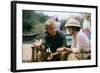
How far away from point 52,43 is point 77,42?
0.70 ft

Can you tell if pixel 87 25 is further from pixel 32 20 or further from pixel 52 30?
pixel 32 20

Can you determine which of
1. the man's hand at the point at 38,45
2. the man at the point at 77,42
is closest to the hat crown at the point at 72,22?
the man at the point at 77,42

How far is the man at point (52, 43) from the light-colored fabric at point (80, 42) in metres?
0.09

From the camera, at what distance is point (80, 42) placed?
1.65 meters

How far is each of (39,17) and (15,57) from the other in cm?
34

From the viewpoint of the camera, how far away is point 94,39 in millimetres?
1694

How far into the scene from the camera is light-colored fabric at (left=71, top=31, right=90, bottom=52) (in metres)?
1.63

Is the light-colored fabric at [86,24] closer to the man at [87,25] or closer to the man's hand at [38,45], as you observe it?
the man at [87,25]

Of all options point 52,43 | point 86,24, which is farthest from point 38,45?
point 86,24

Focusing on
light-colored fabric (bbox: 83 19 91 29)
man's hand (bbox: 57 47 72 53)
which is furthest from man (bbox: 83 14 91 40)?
man's hand (bbox: 57 47 72 53)

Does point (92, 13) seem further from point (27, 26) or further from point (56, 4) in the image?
point (27, 26)

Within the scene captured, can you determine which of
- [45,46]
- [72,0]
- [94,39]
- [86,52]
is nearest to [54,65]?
[45,46]

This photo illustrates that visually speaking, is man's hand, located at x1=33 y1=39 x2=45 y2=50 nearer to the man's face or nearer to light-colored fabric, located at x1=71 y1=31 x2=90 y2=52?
the man's face

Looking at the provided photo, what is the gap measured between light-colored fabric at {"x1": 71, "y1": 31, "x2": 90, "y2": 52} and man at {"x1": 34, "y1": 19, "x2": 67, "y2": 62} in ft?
0.28
